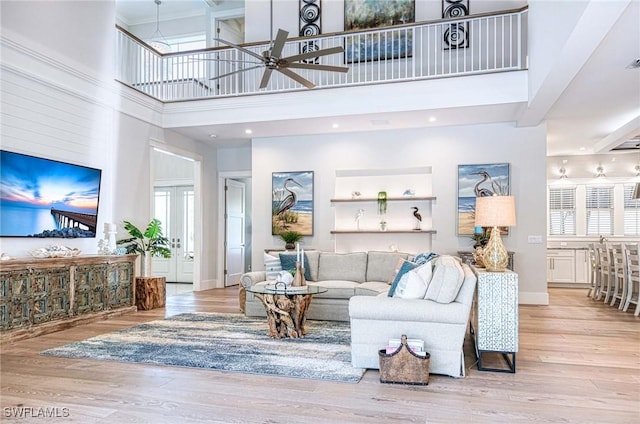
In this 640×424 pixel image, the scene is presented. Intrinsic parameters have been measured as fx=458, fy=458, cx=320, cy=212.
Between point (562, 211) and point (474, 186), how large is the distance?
392cm

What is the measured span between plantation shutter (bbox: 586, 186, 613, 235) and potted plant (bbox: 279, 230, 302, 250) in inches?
255

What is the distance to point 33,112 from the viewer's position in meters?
5.30

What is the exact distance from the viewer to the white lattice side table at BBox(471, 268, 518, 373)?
367 centimetres

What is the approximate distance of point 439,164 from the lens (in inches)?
300

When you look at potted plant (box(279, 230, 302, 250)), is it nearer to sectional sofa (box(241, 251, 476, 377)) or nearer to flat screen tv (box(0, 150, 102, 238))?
flat screen tv (box(0, 150, 102, 238))

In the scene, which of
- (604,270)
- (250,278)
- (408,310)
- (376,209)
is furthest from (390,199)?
(408,310)

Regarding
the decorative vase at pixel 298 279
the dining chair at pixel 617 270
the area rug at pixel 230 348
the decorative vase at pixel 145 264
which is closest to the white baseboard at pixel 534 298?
the dining chair at pixel 617 270

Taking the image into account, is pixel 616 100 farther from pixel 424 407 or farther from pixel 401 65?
pixel 424 407

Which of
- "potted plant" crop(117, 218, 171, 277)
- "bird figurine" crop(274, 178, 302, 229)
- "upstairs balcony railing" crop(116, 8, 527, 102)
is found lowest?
"potted plant" crop(117, 218, 171, 277)

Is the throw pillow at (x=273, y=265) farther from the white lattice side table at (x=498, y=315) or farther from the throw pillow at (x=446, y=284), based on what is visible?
the white lattice side table at (x=498, y=315)

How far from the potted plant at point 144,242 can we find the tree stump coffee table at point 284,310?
273 centimetres

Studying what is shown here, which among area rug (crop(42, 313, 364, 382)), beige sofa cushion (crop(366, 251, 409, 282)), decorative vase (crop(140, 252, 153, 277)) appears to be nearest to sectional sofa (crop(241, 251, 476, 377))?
area rug (crop(42, 313, 364, 382))

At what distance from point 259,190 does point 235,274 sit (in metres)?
2.51

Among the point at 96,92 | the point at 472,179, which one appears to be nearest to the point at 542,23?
the point at 472,179
